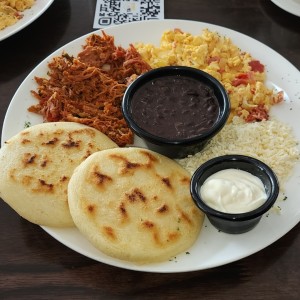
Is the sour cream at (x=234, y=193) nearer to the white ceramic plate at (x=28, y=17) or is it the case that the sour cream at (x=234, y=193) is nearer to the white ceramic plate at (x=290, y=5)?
the white ceramic plate at (x=290, y=5)

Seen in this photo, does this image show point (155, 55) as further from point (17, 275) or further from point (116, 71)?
point (17, 275)

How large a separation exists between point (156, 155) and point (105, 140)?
33 cm

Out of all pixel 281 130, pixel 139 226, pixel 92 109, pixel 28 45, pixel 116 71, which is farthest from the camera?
pixel 28 45

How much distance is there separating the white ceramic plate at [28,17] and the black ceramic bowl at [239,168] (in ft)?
6.44

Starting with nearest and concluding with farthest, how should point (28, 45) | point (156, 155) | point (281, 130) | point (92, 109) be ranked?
point (156, 155) < point (281, 130) < point (92, 109) < point (28, 45)

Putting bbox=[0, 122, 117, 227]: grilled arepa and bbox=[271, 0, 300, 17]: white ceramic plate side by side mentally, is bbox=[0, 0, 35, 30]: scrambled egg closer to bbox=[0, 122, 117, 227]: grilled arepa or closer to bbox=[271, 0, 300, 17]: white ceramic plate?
bbox=[0, 122, 117, 227]: grilled arepa

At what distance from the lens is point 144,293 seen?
7.34ft

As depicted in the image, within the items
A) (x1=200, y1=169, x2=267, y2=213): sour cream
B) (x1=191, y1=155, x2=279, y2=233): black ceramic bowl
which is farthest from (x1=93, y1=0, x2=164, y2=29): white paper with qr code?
(x1=200, y1=169, x2=267, y2=213): sour cream

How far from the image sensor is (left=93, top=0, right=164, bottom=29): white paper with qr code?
379 centimetres

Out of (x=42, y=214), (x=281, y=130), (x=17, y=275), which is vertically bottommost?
(x=17, y=275)

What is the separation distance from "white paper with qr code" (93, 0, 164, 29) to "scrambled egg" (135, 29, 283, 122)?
0.58 meters

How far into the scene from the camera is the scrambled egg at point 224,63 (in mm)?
2900

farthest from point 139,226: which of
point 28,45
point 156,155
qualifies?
point 28,45

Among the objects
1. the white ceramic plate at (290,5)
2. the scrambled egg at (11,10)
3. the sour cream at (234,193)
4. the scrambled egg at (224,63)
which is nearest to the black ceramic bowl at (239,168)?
the sour cream at (234,193)
